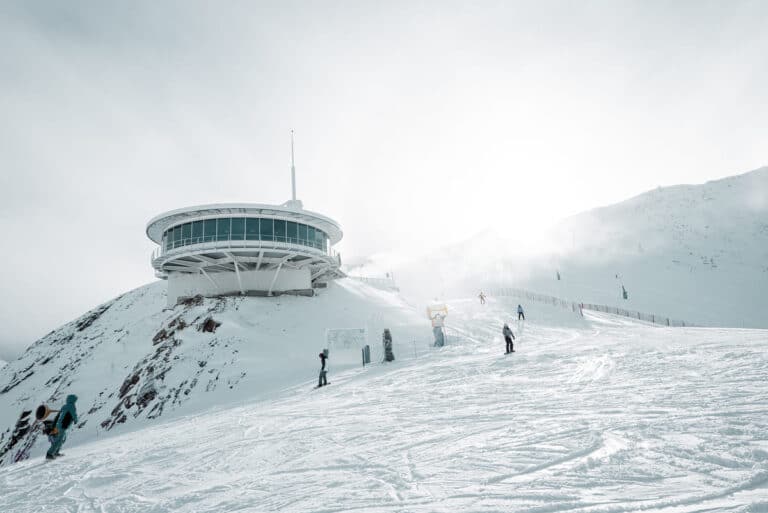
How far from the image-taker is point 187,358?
24.2m

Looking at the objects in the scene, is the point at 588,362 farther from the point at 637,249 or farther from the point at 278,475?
the point at 637,249

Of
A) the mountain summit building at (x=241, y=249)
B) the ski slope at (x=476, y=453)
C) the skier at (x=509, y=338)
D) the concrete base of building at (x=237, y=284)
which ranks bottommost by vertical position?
the ski slope at (x=476, y=453)

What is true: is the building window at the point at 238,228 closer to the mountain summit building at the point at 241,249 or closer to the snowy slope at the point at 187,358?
the mountain summit building at the point at 241,249

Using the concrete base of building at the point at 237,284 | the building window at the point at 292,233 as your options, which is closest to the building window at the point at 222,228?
the concrete base of building at the point at 237,284

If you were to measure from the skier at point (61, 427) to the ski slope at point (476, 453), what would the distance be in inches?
15.4

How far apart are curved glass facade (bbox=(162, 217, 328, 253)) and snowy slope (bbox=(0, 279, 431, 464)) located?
17.2 feet

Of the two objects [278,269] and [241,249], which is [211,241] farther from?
[278,269]

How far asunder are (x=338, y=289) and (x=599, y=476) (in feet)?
122

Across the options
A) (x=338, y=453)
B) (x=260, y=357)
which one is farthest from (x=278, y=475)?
(x=260, y=357)

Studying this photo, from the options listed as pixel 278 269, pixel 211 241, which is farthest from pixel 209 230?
pixel 278 269

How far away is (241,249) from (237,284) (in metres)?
5.73

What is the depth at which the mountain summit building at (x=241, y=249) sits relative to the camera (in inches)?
1281

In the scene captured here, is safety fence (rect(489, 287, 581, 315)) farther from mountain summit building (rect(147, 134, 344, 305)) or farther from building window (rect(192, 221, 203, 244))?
building window (rect(192, 221, 203, 244))

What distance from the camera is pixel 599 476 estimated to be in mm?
4648
